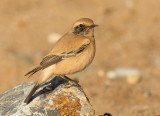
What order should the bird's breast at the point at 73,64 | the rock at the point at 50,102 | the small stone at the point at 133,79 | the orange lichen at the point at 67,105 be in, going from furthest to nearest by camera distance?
the small stone at the point at 133,79, the bird's breast at the point at 73,64, the orange lichen at the point at 67,105, the rock at the point at 50,102

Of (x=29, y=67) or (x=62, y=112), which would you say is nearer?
(x=62, y=112)

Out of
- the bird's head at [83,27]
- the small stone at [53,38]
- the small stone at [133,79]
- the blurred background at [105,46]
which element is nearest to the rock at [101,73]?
the blurred background at [105,46]

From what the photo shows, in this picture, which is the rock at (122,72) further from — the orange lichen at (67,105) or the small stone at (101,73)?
the orange lichen at (67,105)

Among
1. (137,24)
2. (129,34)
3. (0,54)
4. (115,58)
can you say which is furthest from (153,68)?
(0,54)

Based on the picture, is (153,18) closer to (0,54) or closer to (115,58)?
(115,58)

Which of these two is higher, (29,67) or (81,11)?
(81,11)

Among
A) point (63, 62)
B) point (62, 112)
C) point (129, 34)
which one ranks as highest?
point (129, 34)

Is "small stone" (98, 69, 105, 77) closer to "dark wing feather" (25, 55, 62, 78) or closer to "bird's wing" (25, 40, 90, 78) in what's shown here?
"bird's wing" (25, 40, 90, 78)
